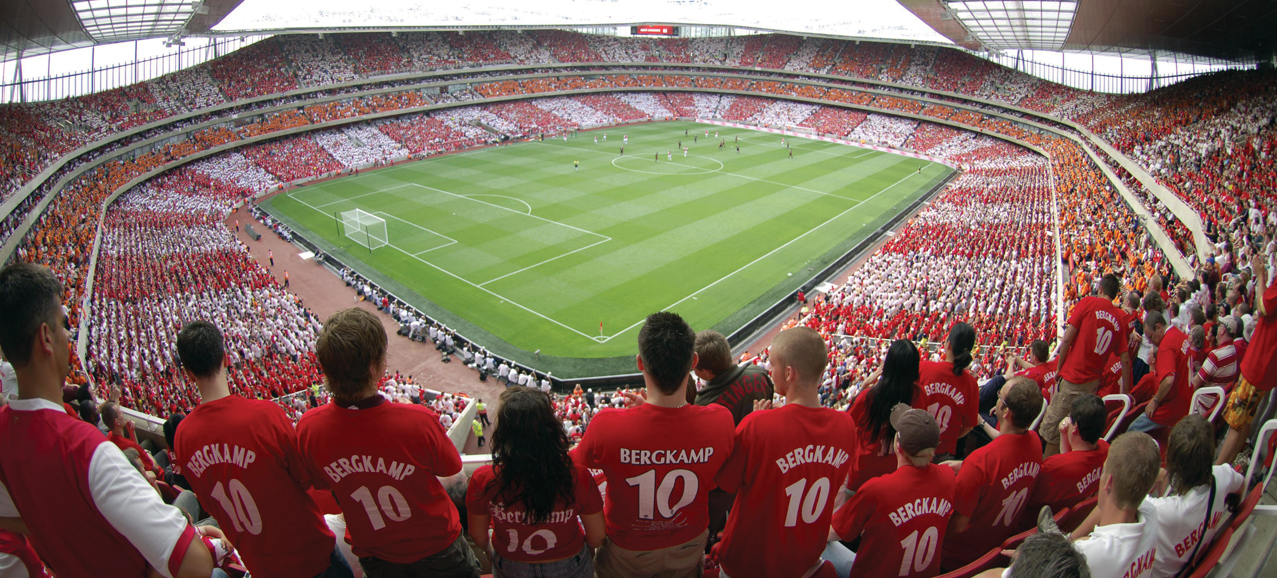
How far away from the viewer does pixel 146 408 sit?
50.5 ft

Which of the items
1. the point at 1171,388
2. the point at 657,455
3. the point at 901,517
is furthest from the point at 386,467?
the point at 1171,388

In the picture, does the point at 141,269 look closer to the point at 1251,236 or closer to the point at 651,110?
the point at 1251,236

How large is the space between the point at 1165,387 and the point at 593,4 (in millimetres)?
74834

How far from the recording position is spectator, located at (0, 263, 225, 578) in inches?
112

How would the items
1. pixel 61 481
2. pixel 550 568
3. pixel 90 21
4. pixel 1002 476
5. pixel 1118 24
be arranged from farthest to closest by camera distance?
pixel 90 21 < pixel 1118 24 < pixel 1002 476 < pixel 550 568 < pixel 61 481

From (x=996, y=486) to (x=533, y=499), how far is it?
3117 millimetres

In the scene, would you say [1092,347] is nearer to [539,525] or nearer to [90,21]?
[539,525]

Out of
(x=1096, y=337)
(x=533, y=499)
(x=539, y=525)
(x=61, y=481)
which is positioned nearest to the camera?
(x=61, y=481)

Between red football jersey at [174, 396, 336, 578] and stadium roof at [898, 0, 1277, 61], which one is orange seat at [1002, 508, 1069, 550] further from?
stadium roof at [898, 0, 1277, 61]

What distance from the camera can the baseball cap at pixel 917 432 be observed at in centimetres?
376

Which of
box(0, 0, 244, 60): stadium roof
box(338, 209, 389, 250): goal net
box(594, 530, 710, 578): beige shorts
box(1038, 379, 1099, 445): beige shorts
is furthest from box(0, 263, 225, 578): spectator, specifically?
box(338, 209, 389, 250): goal net

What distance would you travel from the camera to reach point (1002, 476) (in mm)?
4418

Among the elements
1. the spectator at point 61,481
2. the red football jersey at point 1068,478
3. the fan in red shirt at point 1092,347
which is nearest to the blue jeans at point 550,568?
the spectator at point 61,481

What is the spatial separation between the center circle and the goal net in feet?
63.8
